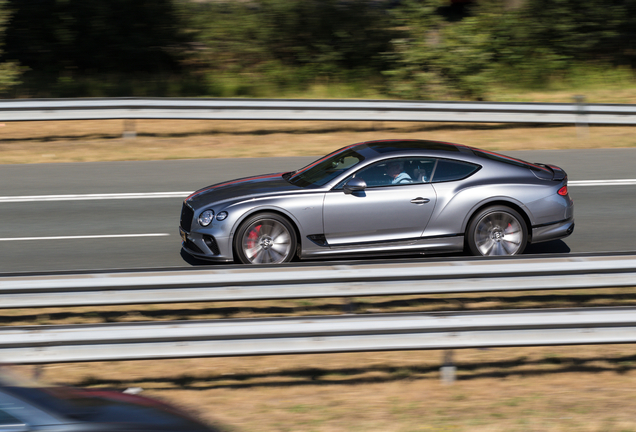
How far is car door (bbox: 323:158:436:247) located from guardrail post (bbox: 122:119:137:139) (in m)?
8.38

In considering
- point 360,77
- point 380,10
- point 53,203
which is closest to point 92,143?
point 53,203

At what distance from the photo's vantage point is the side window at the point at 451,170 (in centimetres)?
821

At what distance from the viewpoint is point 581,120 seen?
1525 cm

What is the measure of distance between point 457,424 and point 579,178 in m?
8.47

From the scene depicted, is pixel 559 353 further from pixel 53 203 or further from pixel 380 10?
pixel 380 10

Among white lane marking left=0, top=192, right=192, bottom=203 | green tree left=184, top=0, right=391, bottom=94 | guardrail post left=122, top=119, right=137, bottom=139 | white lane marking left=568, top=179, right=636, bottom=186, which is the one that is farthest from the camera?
green tree left=184, top=0, right=391, bottom=94

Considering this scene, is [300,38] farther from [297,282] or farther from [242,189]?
[297,282]

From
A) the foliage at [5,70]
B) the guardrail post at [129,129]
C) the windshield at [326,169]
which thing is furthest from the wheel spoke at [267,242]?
the foliage at [5,70]

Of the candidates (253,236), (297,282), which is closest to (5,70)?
(253,236)

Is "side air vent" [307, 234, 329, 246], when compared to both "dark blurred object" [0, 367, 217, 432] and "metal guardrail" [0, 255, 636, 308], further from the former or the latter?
"dark blurred object" [0, 367, 217, 432]

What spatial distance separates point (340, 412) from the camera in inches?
199

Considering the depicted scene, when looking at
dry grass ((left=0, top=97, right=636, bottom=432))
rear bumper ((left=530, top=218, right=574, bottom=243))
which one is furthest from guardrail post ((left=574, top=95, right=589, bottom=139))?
dry grass ((left=0, top=97, right=636, bottom=432))

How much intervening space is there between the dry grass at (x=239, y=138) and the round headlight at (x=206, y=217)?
6.34 meters

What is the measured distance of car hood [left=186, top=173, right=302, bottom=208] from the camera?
812 cm
